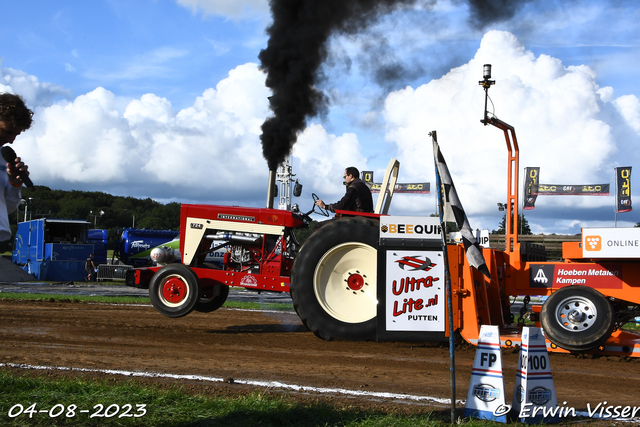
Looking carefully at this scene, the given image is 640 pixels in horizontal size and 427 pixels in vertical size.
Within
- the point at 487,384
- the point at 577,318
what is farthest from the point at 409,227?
the point at 487,384

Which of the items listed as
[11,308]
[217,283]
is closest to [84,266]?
[11,308]

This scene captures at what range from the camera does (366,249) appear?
669 cm

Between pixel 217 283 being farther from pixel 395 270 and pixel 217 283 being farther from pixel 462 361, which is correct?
pixel 462 361

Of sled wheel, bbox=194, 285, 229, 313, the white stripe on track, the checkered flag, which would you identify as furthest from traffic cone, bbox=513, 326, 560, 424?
sled wheel, bbox=194, 285, 229, 313

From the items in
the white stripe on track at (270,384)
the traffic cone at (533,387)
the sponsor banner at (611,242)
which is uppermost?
the sponsor banner at (611,242)

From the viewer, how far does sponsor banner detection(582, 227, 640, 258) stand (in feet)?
19.4

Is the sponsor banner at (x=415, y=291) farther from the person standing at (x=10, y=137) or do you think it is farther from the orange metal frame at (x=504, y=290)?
the person standing at (x=10, y=137)

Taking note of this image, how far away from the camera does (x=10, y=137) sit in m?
3.03

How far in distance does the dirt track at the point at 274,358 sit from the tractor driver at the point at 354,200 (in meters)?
1.74

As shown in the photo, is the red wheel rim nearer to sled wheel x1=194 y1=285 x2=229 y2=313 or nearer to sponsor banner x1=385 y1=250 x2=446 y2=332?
sponsor banner x1=385 y1=250 x2=446 y2=332

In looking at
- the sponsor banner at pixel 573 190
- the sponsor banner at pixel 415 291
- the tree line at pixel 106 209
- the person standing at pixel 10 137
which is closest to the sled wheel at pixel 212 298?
the sponsor banner at pixel 415 291

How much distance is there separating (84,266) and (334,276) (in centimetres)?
2205

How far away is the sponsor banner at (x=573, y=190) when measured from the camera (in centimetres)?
3139

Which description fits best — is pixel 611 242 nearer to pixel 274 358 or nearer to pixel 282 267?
pixel 274 358
